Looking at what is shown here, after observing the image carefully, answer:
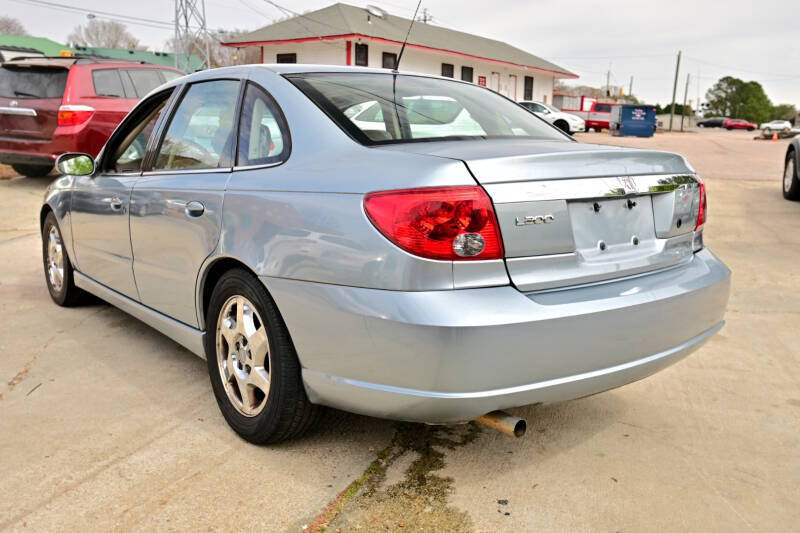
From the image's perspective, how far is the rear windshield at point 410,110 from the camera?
2.88 m

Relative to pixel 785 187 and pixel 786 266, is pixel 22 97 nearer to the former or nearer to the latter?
pixel 786 266

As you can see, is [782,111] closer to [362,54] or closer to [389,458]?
[362,54]

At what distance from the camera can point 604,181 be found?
2.60 m

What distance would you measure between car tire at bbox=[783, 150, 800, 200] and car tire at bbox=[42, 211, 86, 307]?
926 centimetres

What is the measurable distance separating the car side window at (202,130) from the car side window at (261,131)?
9 centimetres

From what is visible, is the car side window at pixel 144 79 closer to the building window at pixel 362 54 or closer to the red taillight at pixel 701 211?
the red taillight at pixel 701 211

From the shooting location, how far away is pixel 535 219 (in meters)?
2.41

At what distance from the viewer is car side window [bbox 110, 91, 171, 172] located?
395cm

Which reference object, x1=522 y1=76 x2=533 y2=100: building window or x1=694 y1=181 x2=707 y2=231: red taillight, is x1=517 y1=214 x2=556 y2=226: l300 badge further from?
x1=522 y1=76 x2=533 y2=100: building window

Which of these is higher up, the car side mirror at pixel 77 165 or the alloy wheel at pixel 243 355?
the car side mirror at pixel 77 165

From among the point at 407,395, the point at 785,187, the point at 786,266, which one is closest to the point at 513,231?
the point at 407,395

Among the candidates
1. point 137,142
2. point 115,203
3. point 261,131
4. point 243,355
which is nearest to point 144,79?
point 137,142

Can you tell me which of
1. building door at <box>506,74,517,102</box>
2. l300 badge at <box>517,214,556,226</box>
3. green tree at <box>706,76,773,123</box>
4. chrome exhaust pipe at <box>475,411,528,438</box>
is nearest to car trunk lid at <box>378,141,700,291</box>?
l300 badge at <box>517,214,556,226</box>

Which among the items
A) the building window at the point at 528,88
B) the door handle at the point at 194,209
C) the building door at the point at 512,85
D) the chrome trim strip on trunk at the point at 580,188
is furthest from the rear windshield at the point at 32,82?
the building window at the point at 528,88
